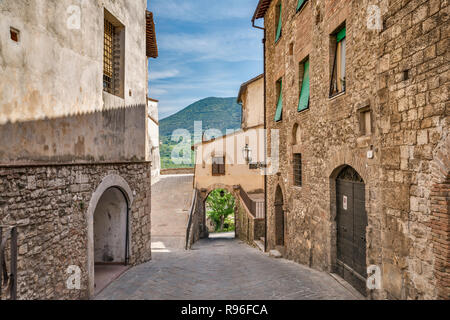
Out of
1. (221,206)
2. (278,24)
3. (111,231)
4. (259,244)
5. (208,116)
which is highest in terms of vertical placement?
(208,116)

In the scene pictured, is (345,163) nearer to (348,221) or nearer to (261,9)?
(348,221)

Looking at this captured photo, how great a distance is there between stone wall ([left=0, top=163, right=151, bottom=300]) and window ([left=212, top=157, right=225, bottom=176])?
15103mm

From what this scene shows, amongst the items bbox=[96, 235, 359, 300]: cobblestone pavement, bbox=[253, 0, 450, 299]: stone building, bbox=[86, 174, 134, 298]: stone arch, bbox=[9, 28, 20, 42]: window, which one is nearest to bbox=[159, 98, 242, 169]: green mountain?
bbox=[86, 174, 134, 298]: stone arch

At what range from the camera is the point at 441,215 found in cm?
366

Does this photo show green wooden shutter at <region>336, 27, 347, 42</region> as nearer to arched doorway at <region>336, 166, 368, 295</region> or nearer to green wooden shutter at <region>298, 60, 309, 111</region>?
green wooden shutter at <region>298, 60, 309, 111</region>

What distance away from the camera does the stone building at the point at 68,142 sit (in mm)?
4262

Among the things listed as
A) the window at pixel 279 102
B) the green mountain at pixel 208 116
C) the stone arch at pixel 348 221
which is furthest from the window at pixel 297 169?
the green mountain at pixel 208 116

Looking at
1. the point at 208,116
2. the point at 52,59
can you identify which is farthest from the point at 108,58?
the point at 208,116

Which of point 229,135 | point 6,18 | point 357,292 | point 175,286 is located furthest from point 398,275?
point 229,135

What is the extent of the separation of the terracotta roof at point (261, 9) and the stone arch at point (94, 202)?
8.55 m

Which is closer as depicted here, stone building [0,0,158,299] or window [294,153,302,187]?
stone building [0,0,158,299]

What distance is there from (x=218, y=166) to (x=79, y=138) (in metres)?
16.6

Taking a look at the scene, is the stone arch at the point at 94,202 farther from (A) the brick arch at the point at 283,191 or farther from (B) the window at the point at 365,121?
(B) the window at the point at 365,121

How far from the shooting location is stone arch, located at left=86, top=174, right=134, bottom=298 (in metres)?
6.05
